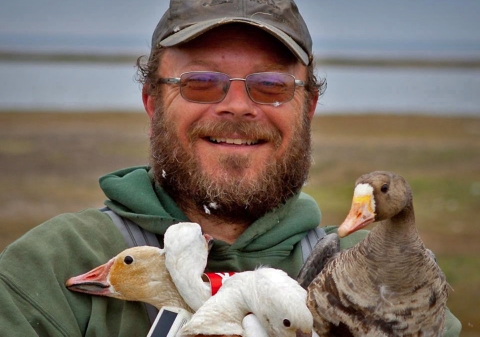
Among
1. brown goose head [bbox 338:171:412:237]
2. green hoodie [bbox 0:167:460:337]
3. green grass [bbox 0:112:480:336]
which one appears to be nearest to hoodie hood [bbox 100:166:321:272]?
green hoodie [bbox 0:167:460:337]

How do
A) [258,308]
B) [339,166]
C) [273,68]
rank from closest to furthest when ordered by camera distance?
[258,308], [273,68], [339,166]

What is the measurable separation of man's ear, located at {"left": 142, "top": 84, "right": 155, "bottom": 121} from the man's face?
0.29 meters

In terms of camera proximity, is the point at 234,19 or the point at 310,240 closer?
the point at 234,19

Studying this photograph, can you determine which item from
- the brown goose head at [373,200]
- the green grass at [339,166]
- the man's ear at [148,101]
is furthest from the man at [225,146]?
the green grass at [339,166]

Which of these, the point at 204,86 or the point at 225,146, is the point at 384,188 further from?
the point at 204,86

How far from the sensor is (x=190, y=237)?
409cm

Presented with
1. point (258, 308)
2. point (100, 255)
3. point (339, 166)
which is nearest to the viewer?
point (258, 308)

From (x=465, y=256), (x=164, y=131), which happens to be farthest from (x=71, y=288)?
(x=465, y=256)

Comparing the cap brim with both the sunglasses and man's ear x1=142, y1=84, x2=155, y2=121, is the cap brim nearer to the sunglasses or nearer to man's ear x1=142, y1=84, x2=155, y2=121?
the sunglasses

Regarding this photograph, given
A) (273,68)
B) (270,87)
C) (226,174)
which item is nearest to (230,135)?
(226,174)

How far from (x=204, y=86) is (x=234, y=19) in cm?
37

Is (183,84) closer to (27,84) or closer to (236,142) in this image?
(236,142)

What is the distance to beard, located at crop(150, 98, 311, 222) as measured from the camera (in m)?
4.79

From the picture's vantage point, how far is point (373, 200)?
146 inches
